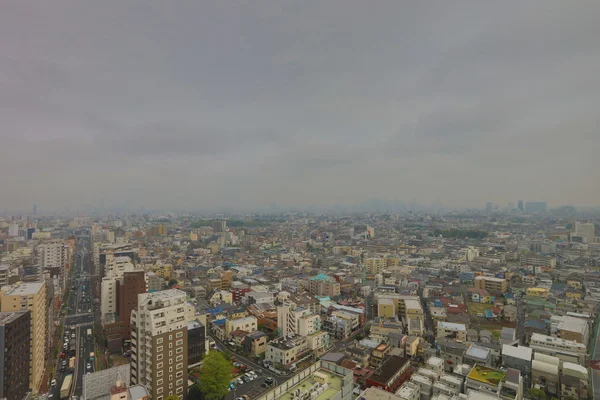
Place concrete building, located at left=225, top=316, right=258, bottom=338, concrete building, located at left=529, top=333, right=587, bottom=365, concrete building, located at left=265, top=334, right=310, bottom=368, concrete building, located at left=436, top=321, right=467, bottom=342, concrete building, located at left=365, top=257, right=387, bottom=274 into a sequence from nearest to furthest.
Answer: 1. concrete building, located at left=529, top=333, right=587, bottom=365
2. concrete building, located at left=265, top=334, right=310, bottom=368
3. concrete building, located at left=436, top=321, right=467, bottom=342
4. concrete building, located at left=225, top=316, right=258, bottom=338
5. concrete building, located at left=365, top=257, right=387, bottom=274

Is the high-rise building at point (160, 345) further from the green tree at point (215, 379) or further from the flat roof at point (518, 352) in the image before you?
the flat roof at point (518, 352)

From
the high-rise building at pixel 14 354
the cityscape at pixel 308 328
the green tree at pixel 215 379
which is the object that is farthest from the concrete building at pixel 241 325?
the high-rise building at pixel 14 354

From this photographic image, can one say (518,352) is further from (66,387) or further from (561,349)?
(66,387)

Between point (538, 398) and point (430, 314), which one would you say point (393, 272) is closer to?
point (430, 314)

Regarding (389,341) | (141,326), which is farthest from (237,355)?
(389,341)

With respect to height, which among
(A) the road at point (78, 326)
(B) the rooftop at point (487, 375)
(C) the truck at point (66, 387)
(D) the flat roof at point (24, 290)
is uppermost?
(D) the flat roof at point (24, 290)

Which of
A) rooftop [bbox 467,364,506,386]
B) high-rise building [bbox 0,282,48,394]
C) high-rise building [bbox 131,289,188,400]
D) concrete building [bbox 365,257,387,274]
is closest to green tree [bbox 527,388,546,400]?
rooftop [bbox 467,364,506,386]

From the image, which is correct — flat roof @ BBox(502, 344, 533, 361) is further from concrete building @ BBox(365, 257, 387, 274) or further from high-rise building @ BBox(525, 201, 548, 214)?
high-rise building @ BBox(525, 201, 548, 214)
